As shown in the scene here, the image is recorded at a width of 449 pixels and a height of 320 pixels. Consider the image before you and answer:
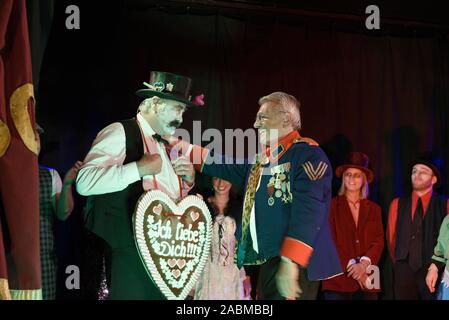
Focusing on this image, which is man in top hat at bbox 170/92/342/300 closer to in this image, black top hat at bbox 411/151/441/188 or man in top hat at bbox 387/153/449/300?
man in top hat at bbox 387/153/449/300

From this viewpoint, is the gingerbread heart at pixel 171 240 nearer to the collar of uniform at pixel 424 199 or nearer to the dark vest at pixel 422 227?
the dark vest at pixel 422 227

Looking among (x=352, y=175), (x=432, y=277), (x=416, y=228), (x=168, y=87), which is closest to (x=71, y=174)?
(x=168, y=87)

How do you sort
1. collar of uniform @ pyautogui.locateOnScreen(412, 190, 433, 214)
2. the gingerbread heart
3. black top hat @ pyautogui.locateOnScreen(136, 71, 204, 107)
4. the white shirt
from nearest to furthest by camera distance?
the gingerbread heart < the white shirt < black top hat @ pyautogui.locateOnScreen(136, 71, 204, 107) < collar of uniform @ pyautogui.locateOnScreen(412, 190, 433, 214)

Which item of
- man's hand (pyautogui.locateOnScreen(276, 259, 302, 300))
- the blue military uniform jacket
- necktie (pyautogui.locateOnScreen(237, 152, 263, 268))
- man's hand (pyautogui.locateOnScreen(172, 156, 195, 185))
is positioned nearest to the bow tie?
man's hand (pyautogui.locateOnScreen(172, 156, 195, 185))

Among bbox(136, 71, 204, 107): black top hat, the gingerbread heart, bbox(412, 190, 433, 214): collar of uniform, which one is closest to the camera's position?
the gingerbread heart

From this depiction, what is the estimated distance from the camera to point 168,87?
401cm

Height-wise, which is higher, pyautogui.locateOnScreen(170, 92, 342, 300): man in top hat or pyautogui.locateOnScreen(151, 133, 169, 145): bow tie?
pyautogui.locateOnScreen(151, 133, 169, 145): bow tie

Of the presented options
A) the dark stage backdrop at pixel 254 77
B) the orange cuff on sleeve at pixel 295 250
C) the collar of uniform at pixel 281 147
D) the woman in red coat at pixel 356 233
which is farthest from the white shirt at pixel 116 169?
the woman in red coat at pixel 356 233

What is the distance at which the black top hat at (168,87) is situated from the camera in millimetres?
3979

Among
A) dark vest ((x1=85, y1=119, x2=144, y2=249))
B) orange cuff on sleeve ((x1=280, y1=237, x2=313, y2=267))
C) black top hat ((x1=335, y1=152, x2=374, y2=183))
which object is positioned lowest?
orange cuff on sleeve ((x1=280, y1=237, x2=313, y2=267))

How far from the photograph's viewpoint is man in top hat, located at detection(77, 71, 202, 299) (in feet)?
12.2

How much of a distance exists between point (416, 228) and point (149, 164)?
1939 mm

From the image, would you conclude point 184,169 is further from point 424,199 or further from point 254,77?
point 424,199
